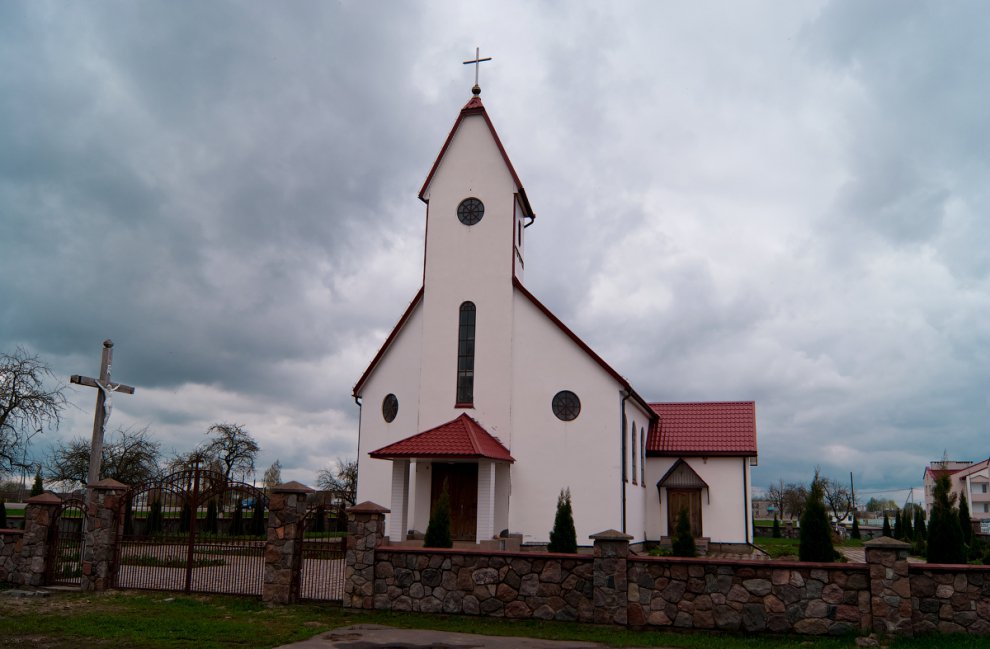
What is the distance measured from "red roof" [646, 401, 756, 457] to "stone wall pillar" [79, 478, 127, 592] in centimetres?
1868

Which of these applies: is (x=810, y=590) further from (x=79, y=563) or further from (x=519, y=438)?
(x=79, y=563)

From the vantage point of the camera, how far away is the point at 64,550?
51.9ft

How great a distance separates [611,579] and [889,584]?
4048mm

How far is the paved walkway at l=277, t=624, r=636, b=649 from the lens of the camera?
10.3m

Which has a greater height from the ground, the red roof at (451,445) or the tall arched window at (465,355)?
the tall arched window at (465,355)

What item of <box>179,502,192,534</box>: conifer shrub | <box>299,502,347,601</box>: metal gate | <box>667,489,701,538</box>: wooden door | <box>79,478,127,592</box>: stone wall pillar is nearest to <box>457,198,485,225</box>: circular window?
<box>299,502,347,601</box>: metal gate

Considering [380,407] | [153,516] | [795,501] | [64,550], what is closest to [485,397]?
[380,407]

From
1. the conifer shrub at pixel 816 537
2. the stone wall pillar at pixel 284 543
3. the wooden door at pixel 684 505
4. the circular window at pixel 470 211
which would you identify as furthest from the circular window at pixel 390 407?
the conifer shrub at pixel 816 537

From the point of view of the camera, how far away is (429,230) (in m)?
24.2

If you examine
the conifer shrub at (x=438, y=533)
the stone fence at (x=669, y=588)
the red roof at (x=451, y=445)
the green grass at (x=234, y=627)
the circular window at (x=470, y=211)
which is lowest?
the green grass at (x=234, y=627)

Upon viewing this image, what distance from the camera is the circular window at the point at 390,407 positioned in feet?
76.6

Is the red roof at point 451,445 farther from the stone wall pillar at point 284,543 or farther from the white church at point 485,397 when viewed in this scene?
the stone wall pillar at point 284,543

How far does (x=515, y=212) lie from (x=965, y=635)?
16485mm

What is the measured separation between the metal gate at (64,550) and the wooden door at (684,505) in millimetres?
19014
